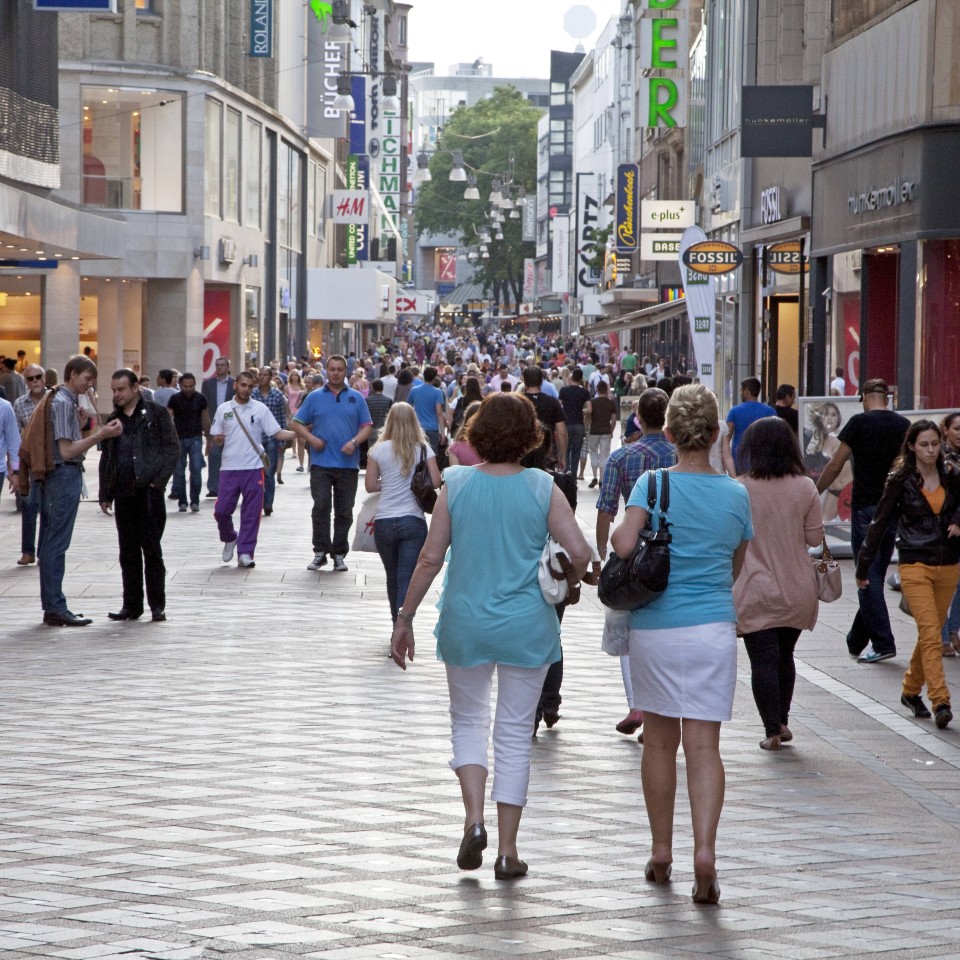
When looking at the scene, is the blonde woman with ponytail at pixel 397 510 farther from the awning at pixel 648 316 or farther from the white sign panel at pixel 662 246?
the awning at pixel 648 316

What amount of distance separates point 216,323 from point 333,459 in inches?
1115

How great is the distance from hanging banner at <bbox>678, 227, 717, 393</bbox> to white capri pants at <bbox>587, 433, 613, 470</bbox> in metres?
1.70

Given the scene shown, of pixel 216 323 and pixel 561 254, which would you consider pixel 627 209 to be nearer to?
pixel 216 323

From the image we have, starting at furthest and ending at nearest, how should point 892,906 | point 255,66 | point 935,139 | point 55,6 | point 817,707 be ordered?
point 255,66, point 55,6, point 935,139, point 817,707, point 892,906

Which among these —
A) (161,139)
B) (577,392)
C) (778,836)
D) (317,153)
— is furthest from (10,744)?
(317,153)

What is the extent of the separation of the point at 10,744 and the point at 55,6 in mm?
15009

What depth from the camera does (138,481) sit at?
12320mm

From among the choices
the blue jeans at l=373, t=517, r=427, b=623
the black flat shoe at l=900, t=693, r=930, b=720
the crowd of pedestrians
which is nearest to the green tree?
the crowd of pedestrians

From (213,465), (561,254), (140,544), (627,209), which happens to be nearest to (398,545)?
(140,544)

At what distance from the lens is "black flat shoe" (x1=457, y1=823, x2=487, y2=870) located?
5.82 m

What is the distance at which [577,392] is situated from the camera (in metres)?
25.4

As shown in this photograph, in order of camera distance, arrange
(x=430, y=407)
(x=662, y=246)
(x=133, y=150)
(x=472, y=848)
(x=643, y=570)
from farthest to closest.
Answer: (x=662, y=246) → (x=133, y=150) → (x=430, y=407) → (x=472, y=848) → (x=643, y=570)

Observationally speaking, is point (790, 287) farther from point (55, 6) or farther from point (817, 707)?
point (817, 707)

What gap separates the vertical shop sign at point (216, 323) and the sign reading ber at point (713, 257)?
66.9ft
